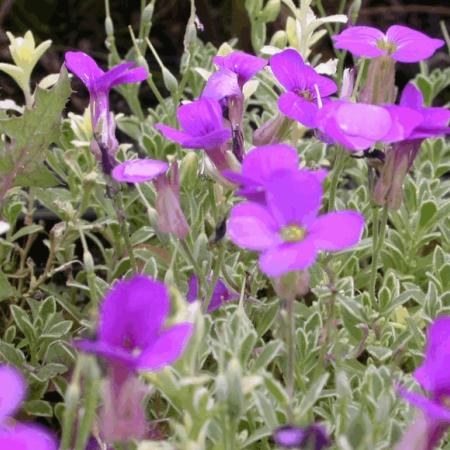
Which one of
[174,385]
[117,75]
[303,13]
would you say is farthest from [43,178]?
[174,385]

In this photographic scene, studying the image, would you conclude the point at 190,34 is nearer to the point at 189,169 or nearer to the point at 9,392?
the point at 189,169

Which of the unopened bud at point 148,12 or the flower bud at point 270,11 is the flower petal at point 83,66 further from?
the flower bud at point 270,11

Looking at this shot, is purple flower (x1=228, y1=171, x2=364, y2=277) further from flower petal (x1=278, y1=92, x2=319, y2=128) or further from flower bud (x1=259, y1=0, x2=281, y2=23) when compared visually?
flower bud (x1=259, y1=0, x2=281, y2=23)

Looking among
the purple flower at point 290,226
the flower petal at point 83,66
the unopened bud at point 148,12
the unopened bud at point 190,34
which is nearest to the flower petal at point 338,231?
the purple flower at point 290,226

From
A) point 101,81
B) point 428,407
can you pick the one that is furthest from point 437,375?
point 101,81

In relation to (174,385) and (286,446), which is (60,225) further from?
(286,446)
